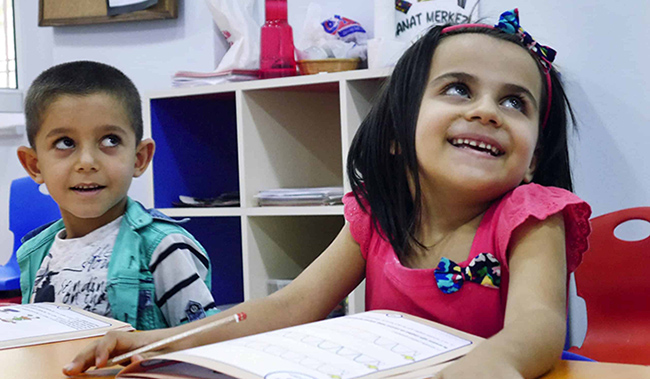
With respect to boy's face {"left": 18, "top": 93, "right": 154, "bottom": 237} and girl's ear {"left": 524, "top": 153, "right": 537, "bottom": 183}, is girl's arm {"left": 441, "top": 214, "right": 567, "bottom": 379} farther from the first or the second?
boy's face {"left": 18, "top": 93, "right": 154, "bottom": 237}

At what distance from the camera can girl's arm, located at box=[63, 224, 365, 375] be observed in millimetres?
698

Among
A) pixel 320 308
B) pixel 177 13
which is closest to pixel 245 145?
pixel 177 13

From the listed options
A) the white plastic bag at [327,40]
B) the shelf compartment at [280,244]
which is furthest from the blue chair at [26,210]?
the white plastic bag at [327,40]

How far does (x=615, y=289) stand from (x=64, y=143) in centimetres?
107

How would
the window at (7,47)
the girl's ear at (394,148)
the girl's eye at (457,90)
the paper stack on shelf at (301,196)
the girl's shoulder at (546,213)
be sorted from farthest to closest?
the window at (7,47)
the paper stack on shelf at (301,196)
the girl's ear at (394,148)
the girl's eye at (457,90)
the girl's shoulder at (546,213)

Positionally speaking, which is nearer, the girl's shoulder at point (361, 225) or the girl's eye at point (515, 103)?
the girl's eye at point (515, 103)

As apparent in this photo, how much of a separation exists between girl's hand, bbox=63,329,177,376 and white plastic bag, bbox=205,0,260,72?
1611mm

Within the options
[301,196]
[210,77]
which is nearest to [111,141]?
[301,196]

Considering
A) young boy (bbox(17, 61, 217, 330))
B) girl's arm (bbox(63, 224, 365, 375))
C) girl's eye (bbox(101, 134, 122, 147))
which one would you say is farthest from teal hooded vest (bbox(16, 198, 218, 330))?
girl's arm (bbox(63, 224, 365, 375))

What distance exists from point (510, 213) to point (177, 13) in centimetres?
218

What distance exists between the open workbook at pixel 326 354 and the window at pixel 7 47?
320cm

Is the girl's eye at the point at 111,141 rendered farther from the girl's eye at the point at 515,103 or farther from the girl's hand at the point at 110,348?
the girl's eye at the point at 515,103

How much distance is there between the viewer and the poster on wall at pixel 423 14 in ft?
6.81

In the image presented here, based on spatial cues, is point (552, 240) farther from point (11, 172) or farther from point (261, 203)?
point (11, 172)
